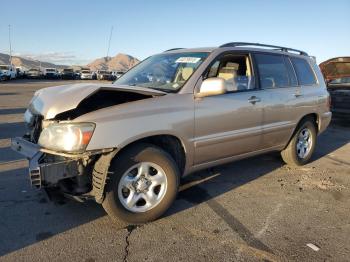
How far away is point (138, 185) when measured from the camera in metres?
3.86

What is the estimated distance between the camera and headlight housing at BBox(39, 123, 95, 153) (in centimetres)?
341

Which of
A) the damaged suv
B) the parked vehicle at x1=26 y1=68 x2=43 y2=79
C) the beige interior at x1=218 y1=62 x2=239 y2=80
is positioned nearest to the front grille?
the damaged suv

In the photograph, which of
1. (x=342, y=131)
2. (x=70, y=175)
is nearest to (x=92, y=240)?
(x=70, y=175)

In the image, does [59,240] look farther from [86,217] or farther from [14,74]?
[14,74]

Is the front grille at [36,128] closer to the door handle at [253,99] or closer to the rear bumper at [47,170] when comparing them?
the rear bumper at [47,170]

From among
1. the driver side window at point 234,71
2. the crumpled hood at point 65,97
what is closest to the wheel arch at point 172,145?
the crumpled hood at point 65,97

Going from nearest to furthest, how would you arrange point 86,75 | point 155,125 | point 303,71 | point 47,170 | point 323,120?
point 47,170
point 155,125
point 303,71
point 323,120
point 86,75

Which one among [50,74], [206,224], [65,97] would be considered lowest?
[50,74]

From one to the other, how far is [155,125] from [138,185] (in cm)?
63

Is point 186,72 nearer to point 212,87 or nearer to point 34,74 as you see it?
point 212,87

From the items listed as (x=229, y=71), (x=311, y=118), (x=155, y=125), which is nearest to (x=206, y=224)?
(x=155, y=125)

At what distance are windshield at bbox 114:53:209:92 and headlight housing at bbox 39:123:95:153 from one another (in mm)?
1199

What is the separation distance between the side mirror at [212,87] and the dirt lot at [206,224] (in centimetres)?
130

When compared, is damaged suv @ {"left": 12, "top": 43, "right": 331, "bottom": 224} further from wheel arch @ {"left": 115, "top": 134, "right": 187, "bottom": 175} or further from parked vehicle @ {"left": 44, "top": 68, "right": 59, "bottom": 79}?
parked vehicle @ {"left": 44, "top": 68, "right": 59, "bottom": 79}
